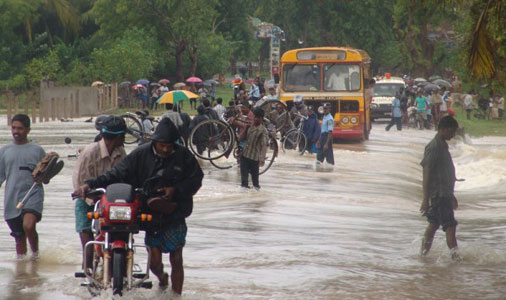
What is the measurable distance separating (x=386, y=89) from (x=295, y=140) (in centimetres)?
1921

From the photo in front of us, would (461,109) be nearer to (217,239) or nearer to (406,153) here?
(406,153)

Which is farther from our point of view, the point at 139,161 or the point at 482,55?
the point at 482,55

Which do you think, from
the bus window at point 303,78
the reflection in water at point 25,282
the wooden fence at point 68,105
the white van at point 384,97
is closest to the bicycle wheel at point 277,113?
the bus window at point 303,78

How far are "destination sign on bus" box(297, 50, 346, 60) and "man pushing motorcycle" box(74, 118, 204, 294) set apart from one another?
22.8 metres

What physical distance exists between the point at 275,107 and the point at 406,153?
4974 mm

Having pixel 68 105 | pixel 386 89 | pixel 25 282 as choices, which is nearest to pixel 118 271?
pixel 25 282

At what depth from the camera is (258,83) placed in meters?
38.9

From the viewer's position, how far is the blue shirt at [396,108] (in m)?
38.9

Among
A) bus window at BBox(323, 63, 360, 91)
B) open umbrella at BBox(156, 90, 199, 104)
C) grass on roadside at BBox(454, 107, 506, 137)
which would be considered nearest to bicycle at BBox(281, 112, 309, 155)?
open umbrella at BBox(156, 90, 199, 104)

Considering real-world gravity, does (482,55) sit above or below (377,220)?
above

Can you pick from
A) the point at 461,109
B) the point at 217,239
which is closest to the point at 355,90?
the point at 217,239

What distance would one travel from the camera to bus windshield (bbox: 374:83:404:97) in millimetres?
44750

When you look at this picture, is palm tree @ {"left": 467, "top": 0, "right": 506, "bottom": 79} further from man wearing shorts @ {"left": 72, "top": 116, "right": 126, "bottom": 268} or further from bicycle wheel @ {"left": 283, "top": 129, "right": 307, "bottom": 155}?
bicycle wheel @ {"left": 283, "top": 129, "right": 307, "bottom": 155}

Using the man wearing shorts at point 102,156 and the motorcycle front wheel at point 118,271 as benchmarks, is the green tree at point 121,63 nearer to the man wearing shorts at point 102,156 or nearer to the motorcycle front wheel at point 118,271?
the man wearing shorts at point 102,156
